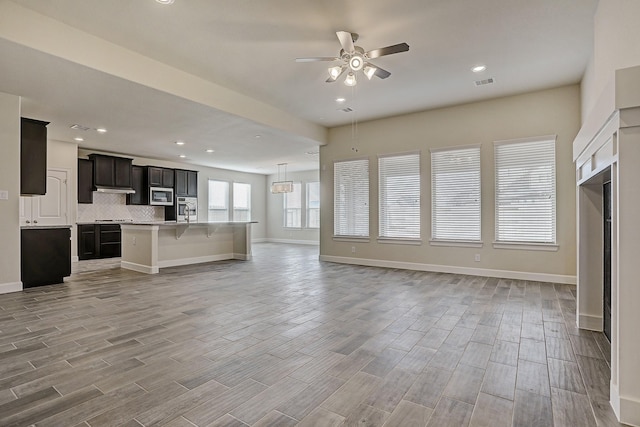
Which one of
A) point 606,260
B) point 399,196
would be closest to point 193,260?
point 399,196

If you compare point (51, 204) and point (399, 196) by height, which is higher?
point (399, 196)

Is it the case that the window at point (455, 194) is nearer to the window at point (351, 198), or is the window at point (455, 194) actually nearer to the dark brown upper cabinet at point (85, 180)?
the window at point (351, 198)

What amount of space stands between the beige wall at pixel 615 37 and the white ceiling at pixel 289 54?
0.31m

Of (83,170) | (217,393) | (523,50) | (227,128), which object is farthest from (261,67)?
(83,170)

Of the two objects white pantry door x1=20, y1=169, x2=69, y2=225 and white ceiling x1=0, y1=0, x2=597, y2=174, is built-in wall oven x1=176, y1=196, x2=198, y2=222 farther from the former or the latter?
white ceiling x1=0, y1=0, x2=597, y2=174

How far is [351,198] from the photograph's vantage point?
7.42m

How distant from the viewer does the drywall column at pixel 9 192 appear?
15.1 feet

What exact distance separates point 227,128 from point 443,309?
5055mm

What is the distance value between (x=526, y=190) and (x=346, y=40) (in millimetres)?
4036

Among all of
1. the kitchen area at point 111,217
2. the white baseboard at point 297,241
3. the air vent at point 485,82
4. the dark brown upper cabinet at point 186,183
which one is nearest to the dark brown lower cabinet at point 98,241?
the kitchen area at point 111,217

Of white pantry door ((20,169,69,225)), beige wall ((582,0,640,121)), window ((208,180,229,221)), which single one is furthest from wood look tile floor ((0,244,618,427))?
window ((208,180,229,221))

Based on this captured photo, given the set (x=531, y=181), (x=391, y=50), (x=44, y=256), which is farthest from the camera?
(x=531, y=181)

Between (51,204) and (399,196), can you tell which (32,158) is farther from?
(399,196)

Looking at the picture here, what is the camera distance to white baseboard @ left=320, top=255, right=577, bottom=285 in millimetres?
5207
